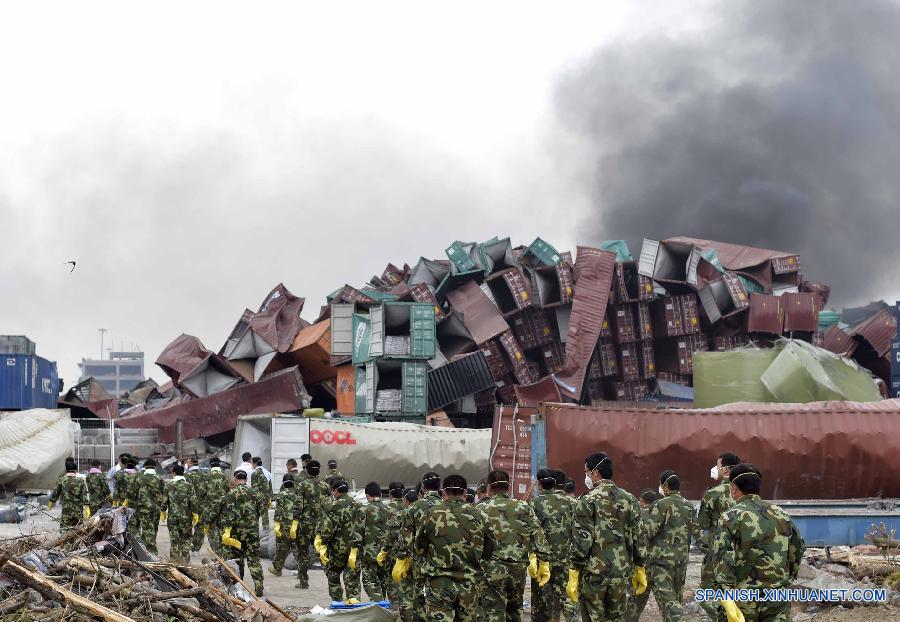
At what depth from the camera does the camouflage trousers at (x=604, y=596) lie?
8727 mm

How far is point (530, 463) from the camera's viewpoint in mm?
21156

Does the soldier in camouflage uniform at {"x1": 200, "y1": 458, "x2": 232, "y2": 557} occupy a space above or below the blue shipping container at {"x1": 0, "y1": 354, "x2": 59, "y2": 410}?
below

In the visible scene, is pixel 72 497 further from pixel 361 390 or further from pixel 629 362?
pixel 629 362

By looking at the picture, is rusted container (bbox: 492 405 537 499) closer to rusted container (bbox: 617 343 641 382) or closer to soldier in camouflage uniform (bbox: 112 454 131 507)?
soldier in camouflage uniform (bbox: 112 454 131 507)

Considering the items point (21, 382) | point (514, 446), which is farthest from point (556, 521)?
point (21, 382)

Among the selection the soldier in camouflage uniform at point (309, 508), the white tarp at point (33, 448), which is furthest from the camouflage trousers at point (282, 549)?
the white tarp at point (33, 448)

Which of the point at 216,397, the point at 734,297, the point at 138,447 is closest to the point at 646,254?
the point at 734,297

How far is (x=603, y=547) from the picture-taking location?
879 cm

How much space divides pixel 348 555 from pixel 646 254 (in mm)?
36649

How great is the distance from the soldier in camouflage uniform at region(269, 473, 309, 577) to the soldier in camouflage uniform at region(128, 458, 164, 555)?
2900mm

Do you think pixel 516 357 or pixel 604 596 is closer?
pixel 604 596

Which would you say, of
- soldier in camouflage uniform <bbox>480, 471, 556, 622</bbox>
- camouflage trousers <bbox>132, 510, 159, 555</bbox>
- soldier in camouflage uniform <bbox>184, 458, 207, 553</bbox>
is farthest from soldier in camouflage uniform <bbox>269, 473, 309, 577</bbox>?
soldier in camouflage uniform <bbox>480, 471, 556, 622</bbox>

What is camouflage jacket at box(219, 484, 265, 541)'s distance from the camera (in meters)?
13.4

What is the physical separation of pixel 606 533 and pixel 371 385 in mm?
28879
